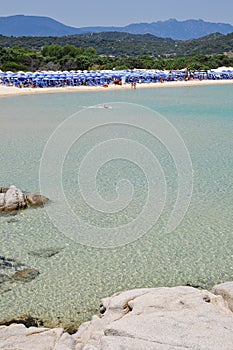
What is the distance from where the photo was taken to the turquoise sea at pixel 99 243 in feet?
22.8

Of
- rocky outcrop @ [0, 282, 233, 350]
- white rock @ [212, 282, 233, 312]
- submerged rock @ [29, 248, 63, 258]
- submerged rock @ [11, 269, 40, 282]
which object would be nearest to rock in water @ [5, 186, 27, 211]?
submerged rock @ [29, 248, 63, 258]

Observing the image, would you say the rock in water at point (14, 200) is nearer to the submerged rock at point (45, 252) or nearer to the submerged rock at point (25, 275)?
the submerged rock at point (45, 252)

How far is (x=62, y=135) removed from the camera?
61.2 ft

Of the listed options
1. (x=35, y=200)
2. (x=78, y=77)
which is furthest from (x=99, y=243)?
(x=78, y=77)

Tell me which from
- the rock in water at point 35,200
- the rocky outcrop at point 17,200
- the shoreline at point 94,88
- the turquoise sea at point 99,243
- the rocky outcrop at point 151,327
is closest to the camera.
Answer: the rocky outcrop at point 151,327

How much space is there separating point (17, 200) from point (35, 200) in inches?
18.5

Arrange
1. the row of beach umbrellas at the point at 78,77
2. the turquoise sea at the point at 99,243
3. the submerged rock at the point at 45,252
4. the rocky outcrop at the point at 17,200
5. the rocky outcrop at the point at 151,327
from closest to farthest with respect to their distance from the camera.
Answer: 1. the rocky outcrop at the point at 151,327
2. the turquoise sea at the point at 99,243
3. the submerged rock at the point at 45,252
4. the rocky outcrop at the point at 17,200
5. the row of beach umbrellas at the point at 78,77

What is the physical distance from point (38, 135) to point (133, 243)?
35.6 feet

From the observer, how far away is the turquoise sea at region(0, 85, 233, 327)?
696 cm

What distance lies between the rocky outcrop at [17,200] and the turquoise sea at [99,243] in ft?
0.78

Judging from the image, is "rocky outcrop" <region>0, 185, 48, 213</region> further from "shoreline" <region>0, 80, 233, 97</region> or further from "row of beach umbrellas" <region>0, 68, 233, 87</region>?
"row of beach umbrellas" <region>0, 68, 233, 87</region>

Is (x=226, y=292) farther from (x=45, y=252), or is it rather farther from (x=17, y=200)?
(x=17, y=200)

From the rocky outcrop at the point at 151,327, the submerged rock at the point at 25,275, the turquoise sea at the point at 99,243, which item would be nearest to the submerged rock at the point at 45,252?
the turquoise sea at the point at 99,243

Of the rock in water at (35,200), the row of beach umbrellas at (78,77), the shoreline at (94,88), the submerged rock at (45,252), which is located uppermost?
the row of beach umbrellas at (78,77)
